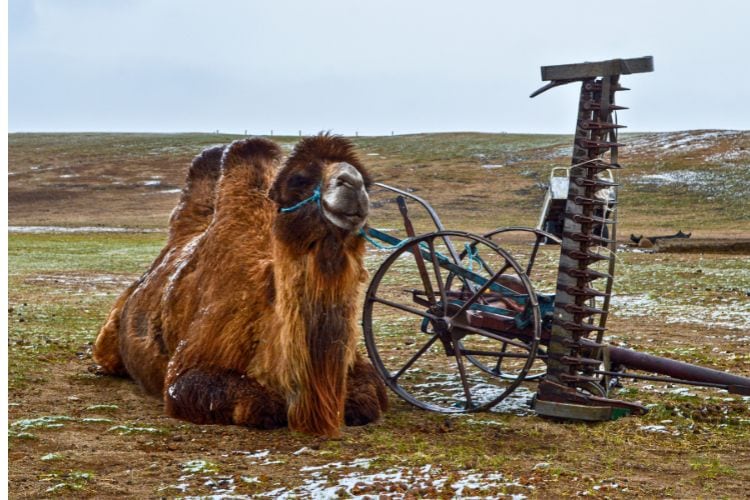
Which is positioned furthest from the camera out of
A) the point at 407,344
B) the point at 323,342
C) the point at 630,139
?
the point at 630,139

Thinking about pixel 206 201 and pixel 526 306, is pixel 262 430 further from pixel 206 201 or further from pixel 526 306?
pixel 206 201

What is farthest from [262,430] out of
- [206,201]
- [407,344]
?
[407,344]

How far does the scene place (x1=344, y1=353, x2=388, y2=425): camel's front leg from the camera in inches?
269

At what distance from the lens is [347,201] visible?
6.14 m

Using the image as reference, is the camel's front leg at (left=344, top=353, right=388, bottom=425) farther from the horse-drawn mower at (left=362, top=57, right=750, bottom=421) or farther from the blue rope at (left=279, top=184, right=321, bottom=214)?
the blue rope at (left=279, top=184, right=321, bottom=214)

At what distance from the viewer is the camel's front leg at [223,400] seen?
652 centimetres

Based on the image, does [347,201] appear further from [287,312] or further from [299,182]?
[287,312]

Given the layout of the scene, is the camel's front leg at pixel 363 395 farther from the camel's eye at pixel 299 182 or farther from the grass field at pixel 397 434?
the camel's eye at pixel 299 182

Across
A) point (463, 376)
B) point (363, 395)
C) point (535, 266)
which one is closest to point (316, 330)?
point (363, 395)

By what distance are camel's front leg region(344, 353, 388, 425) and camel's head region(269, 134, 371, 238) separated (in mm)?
1333

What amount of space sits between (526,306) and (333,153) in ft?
6.28

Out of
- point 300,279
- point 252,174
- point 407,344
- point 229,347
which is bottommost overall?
point 407,344

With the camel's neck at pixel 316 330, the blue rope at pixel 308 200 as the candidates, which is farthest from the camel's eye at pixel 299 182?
the camel's neck at pixel 316 330

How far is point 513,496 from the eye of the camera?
5.15 metres
